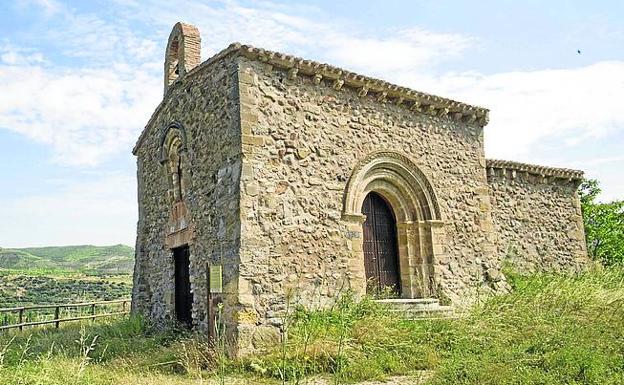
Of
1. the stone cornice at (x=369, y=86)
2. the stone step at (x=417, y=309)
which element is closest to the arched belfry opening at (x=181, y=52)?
the stone cornice at (x=369, y=86)

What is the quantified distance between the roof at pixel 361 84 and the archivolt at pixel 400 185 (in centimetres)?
130

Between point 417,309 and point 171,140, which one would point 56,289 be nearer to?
point 171,140

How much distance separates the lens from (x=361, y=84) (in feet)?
36.6

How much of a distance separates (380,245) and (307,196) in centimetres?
264

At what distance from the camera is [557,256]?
49.9 feet

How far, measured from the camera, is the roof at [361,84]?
390 inches

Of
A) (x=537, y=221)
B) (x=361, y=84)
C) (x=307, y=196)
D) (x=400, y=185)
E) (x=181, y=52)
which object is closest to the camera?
(x=307, y=196)

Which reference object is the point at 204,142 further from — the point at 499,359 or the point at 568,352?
the point at 568,352

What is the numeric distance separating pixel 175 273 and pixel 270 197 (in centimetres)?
400

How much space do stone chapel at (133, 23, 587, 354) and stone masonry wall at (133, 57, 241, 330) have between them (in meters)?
0.04

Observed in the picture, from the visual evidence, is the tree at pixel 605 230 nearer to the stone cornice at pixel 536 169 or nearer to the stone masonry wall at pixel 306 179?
the stone cornice at pixel 536 169

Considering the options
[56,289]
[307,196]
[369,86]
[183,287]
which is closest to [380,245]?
[307,196]

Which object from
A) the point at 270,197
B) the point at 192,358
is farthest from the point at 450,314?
the point at 192,358

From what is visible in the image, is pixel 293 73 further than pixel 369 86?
No
